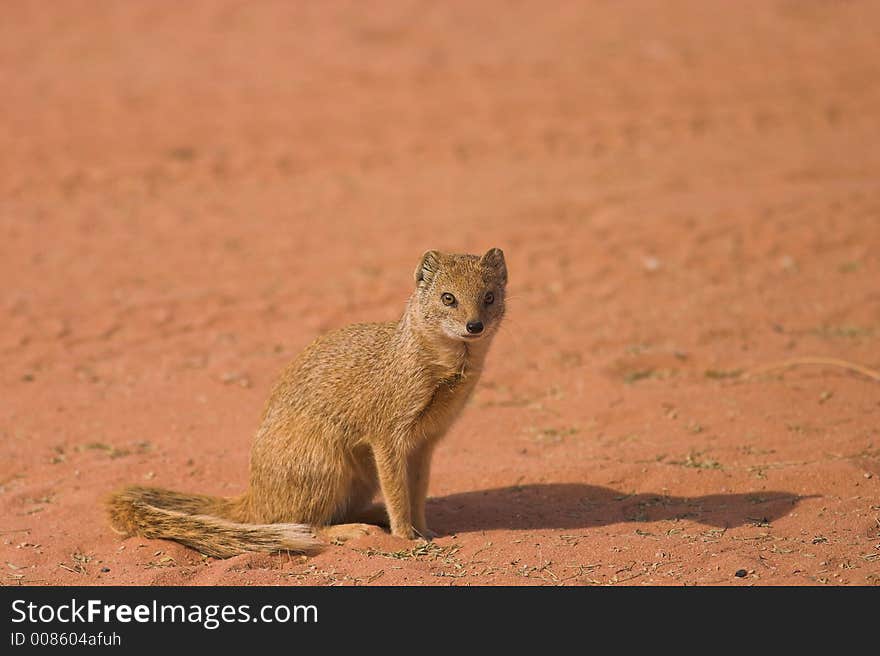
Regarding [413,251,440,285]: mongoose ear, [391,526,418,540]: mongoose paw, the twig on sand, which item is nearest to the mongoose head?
[413,251,440,285]: mongoose ear

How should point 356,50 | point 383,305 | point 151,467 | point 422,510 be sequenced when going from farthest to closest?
point 356,50 < point 383,305 < point 151,467 < point 422,510

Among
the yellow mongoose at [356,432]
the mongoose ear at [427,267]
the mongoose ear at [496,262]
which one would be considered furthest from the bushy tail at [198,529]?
the mongoose ear at [496,262]

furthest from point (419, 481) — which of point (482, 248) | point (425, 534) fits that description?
point (482, 248)

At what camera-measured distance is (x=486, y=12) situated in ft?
62.0

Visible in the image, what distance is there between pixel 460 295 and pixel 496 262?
0.37 meters

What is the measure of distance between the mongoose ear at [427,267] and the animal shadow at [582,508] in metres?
1.21

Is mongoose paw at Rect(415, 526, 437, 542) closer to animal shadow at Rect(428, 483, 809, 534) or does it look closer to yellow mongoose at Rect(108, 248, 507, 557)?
yellow mongoose at Rect(108, 248, 507, 557)

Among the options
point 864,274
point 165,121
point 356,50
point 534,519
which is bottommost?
point 534,519

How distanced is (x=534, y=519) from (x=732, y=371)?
244 cm

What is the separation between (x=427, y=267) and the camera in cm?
527

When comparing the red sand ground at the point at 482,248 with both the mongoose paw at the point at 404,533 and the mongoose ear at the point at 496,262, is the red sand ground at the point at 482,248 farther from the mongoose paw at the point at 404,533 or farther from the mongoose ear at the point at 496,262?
the mongoose ear at the point at 496,262

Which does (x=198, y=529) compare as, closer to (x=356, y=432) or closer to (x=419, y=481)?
(x=356, y=432)

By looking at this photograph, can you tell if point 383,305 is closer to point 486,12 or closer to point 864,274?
point 864,274

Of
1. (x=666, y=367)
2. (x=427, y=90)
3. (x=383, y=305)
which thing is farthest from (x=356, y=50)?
(x=666, y=367)
